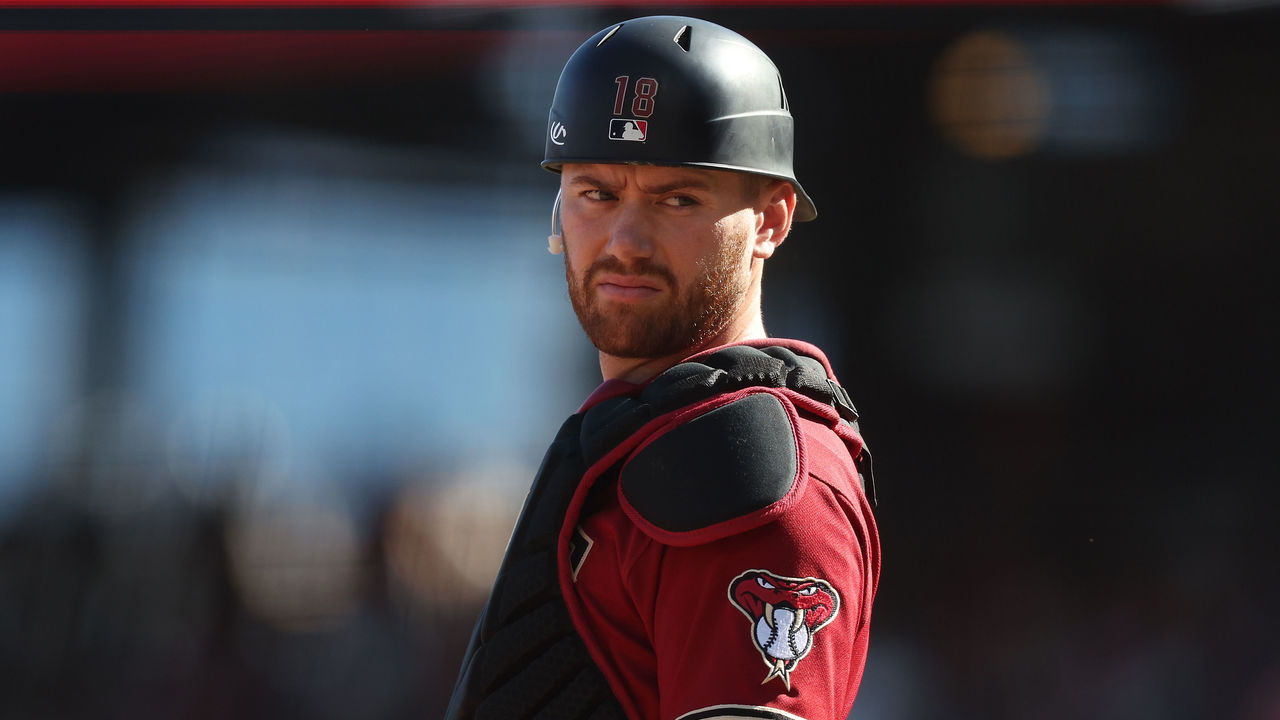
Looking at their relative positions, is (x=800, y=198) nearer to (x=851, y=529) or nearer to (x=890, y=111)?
(x=851, y=529)

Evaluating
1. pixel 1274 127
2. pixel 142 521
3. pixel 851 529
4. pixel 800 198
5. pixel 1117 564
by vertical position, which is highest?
pixel 1274 127

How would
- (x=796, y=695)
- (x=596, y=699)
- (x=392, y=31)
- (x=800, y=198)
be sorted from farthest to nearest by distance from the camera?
(x=392, y=31) < (x=800, y=198) < (x=596, y=699) < (x=796, y=695)

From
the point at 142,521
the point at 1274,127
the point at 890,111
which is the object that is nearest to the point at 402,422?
the point at 142,521

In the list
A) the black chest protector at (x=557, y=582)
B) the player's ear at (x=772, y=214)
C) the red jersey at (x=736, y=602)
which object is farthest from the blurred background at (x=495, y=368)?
the red jersey at (x=736, y=602)

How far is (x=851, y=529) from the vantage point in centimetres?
128

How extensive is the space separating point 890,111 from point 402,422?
1.74 m

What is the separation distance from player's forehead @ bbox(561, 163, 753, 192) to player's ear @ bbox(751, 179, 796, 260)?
2.5 inches

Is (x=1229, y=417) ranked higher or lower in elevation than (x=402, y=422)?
higher

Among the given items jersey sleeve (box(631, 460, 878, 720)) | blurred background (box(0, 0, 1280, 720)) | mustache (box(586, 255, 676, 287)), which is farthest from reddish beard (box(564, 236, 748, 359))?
blurred background (box(0, 0, 1280, 720))

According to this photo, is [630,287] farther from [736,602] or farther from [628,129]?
[736,602]

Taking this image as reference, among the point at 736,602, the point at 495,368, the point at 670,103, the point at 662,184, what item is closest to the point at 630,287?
the point at 662,184

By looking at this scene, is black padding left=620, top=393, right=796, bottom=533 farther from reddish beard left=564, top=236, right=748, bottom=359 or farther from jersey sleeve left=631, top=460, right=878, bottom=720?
reddish beard left=564, top=236, right=748, bottom=359

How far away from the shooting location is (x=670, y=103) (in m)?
1.52

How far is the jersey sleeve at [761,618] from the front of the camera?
1.15 meters
